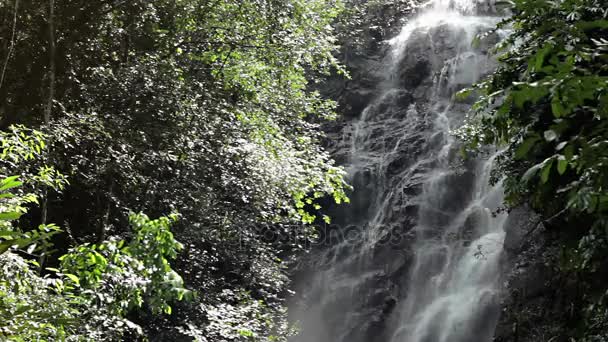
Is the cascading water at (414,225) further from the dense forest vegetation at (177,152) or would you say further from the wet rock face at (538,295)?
the dense forest vegetation at (177,152)

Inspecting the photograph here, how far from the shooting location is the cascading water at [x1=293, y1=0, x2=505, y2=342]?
50.4ft

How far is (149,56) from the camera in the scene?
8680mm

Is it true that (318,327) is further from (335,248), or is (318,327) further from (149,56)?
(149,56)

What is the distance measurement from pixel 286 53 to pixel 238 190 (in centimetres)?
242

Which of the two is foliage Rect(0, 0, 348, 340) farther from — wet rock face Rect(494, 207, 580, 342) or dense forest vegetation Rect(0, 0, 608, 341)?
wet rock face Rect(494, 207, 580, 342)

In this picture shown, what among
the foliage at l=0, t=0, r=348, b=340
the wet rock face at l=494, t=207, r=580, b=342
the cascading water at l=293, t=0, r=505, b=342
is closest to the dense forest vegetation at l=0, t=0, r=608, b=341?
the foliage at l=0, t=0, r=348, b=340

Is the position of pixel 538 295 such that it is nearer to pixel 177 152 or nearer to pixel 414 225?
pixel 177 152

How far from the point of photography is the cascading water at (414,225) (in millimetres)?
15375

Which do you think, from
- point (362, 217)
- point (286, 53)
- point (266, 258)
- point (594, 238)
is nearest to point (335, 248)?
point (362, 217)

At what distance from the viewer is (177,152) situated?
852cm

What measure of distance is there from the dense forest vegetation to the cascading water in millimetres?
5626

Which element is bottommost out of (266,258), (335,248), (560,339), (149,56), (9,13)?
(335,248)

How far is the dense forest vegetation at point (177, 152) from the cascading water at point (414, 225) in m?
5.63

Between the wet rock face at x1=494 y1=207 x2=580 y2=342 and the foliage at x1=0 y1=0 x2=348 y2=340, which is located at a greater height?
the foliage at x1=0 y1=0 x2=348 y2=340
